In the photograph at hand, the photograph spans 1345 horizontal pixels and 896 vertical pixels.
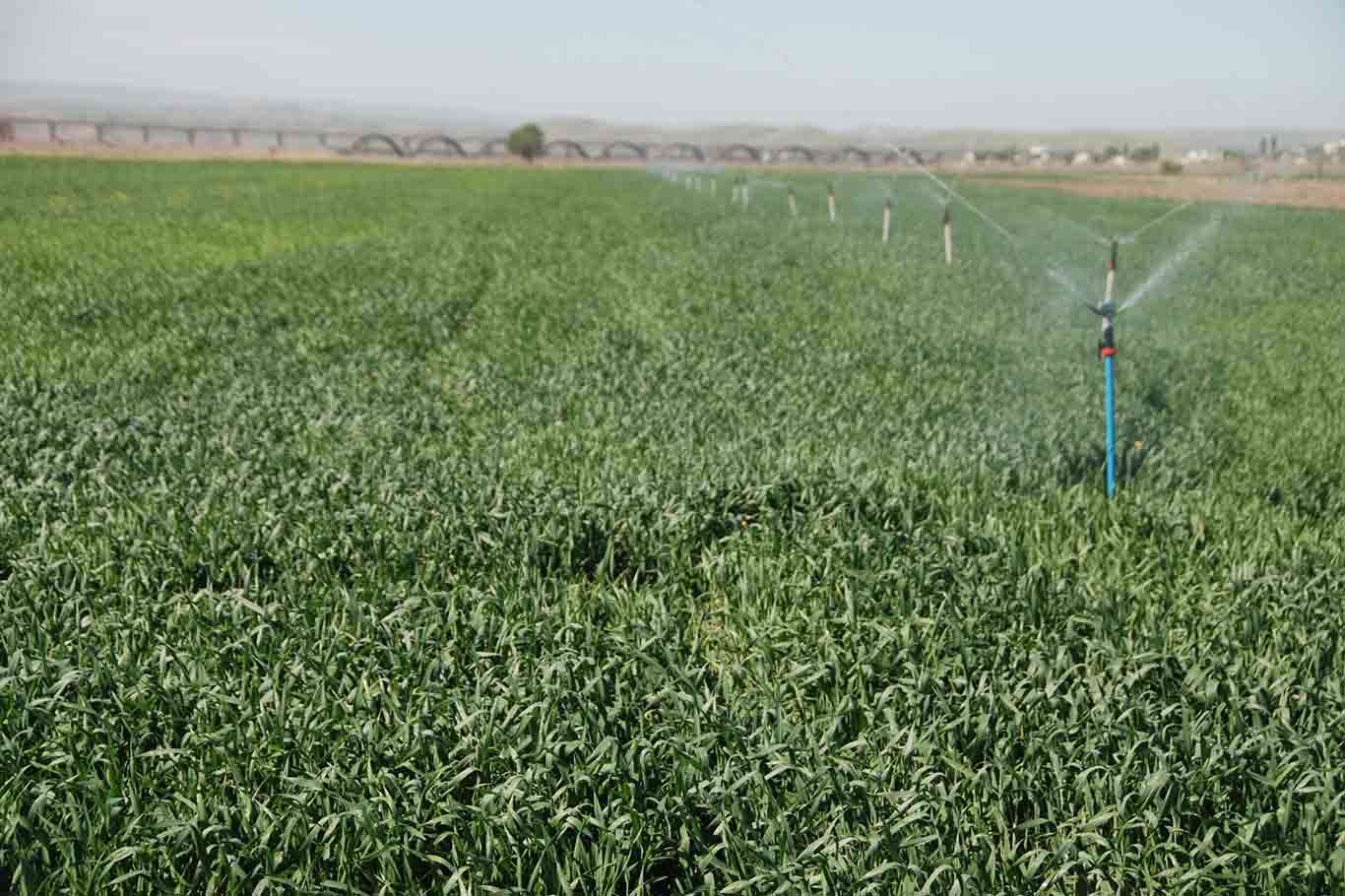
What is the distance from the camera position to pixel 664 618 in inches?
183

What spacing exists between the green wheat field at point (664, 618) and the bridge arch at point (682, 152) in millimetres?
149880

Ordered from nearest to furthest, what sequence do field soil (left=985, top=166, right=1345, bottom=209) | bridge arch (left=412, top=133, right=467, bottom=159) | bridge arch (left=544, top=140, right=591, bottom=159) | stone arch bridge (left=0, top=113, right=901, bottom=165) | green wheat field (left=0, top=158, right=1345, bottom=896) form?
green wheat field (left=0, top=158, right=1345, bottom=896) < field soil (left=985, top=166, right=1345, bottom=209) < stone arch bridge (left=0, top=113, right=901, bottom=165) < bridge arch (left=412, top=133, right=467, bottom=159) < bridge arch (left=544, top=140, right=591, bottom=159)

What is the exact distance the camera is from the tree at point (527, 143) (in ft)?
449

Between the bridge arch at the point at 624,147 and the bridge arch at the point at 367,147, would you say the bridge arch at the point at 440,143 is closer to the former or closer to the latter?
the bridge arch at the point at 367,147

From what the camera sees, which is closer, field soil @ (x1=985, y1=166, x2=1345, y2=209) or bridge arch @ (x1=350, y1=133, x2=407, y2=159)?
field soil @ (x1=985, y1=166, x2=1345, y2=209)

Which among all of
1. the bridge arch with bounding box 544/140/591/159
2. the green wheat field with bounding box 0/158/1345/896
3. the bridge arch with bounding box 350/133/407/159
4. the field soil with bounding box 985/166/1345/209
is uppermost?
the bridge arch with bounding box 544/140/591/159

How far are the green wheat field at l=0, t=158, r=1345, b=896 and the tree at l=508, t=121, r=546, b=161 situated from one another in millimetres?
130045

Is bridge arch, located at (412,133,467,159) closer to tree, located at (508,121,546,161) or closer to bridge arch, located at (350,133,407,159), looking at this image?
bridge arch, located at (350,133,407,159)

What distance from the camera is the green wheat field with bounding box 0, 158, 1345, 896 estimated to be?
326 centimetres

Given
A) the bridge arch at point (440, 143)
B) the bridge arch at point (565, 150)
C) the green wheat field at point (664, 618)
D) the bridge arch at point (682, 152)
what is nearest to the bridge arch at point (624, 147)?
the bridge arch at point (565, 150)

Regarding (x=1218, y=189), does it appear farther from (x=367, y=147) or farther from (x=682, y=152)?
(x=682, y=152)

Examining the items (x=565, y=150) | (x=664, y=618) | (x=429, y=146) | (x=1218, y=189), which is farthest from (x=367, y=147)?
(x=664, y=618)

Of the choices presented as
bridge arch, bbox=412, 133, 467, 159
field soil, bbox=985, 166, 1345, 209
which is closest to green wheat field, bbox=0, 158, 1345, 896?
field soil, bbox=985, 166, 1345, 209

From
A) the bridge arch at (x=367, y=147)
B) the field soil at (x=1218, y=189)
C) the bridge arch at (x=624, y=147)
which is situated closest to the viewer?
the field soil at (x=1218, y=189)
